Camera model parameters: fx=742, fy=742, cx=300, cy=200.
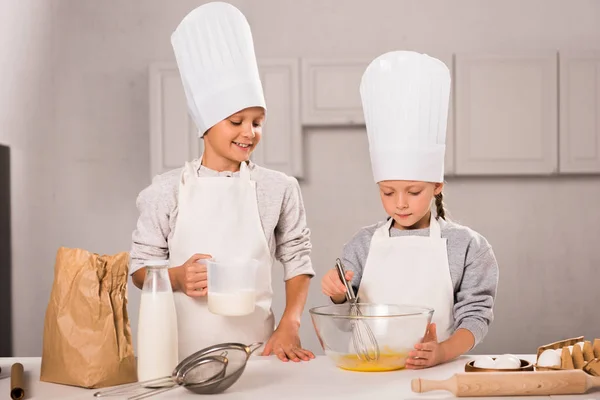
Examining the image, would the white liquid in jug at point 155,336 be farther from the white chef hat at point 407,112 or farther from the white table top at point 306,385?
the white chef hat at point 407,112

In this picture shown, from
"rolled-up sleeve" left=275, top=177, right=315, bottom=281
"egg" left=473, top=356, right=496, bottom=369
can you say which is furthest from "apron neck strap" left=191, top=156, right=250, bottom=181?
"egg" left=473, top=356, right=496, bottom=369

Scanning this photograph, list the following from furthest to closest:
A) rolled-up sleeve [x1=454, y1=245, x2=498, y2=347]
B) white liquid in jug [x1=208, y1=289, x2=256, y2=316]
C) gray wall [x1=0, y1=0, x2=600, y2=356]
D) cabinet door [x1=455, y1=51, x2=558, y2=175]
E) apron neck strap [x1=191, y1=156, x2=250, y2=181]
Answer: gray wall [x1=0, y1=0, x2=600, y2=356] → cabinet door [x1=455, y1=51, x2=558, y2=175] → apron neck strap [x1=191, y1=156, x2=250, y2=181] → rolled-up sleeve [x1=454, y1=245, x2=498, y2=347] → white liquid in jug [x1=208, y1=289, x2=256, y2=316]

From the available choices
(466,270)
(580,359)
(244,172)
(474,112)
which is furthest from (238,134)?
(474,112)

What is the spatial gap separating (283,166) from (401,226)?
5.28ft

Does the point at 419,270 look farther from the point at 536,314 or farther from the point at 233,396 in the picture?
the point at 536,314

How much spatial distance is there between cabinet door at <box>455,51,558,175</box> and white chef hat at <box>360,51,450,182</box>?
170 cm

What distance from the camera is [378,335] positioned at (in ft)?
4.49

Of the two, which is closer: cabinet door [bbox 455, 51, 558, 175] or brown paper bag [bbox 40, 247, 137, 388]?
brown paper bag [bbox 40, 247, 137, 388]

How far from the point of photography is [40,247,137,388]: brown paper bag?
4.25 ft

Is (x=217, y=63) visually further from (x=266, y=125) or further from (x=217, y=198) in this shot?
(x=266, y=125)

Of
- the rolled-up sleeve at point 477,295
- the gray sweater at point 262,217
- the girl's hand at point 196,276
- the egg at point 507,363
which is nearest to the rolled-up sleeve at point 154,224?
the gray sweater at point 262,217

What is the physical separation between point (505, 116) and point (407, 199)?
185 centimetres

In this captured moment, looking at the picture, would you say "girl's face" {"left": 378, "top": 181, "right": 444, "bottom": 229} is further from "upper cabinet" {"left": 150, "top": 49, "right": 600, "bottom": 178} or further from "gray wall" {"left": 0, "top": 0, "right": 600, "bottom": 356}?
"gray wall" {"left": 0, "top": 0, "right": 600, "bottom": 356}

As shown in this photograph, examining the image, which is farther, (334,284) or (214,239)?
(214,239)
